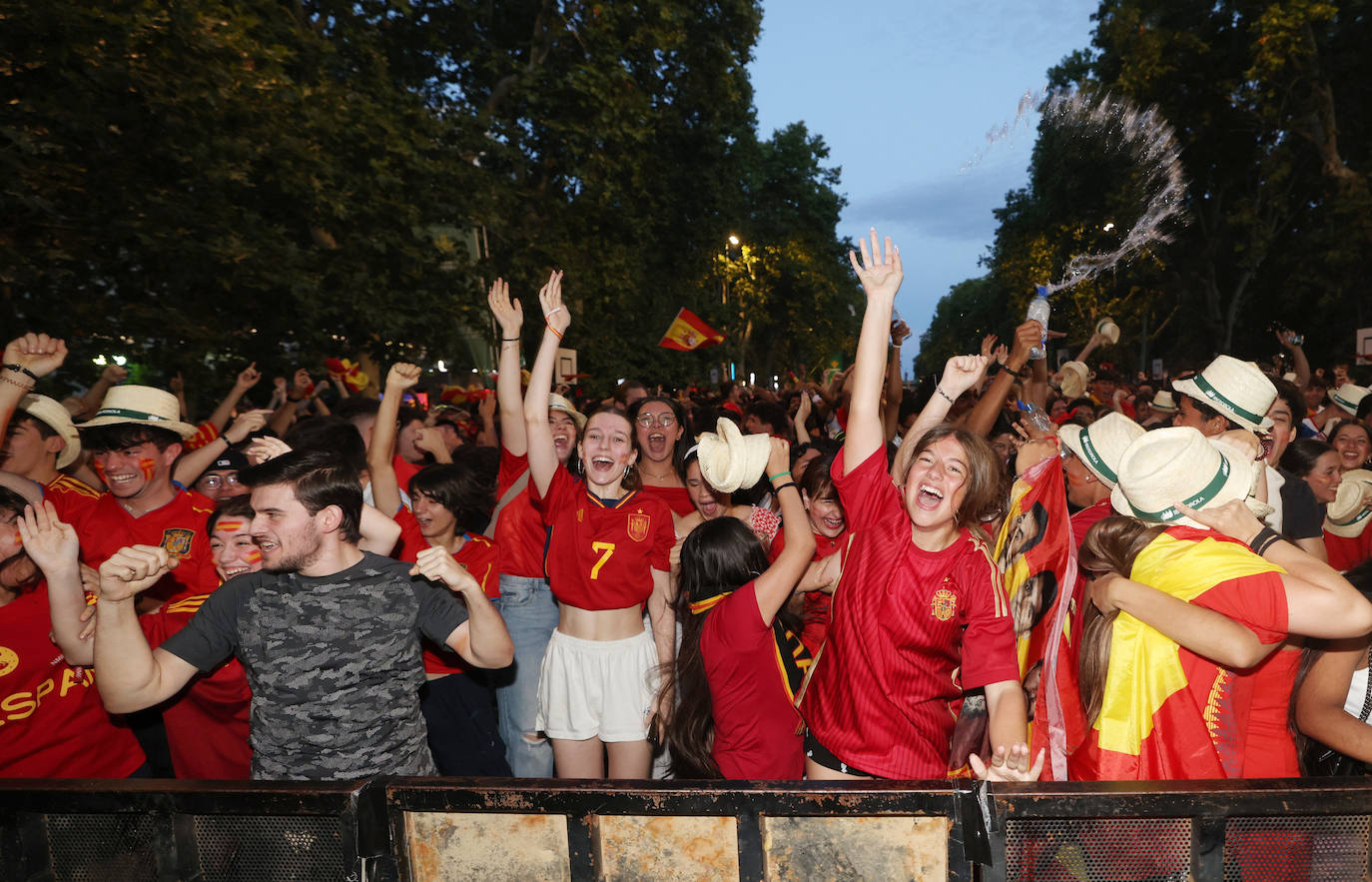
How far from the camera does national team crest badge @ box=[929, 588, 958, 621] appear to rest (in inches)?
108

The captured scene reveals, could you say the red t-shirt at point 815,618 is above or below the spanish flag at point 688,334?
below

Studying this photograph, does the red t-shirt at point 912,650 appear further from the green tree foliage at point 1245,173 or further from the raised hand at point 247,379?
the green tree foliage at point 1245,173

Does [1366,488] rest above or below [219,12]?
below

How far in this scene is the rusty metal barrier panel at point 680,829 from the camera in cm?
181

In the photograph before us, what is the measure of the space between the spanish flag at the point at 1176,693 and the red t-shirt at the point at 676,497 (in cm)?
348

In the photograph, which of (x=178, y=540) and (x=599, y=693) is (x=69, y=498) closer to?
(x=178, y=540)

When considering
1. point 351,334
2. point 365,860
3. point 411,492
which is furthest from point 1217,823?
point 351,334

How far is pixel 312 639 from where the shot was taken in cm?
272

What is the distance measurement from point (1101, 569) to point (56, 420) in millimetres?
5471

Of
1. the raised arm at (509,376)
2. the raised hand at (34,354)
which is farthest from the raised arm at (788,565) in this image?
the raised hand at (34,354)

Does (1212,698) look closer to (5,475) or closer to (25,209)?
(5,475)

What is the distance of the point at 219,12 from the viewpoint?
7562mm

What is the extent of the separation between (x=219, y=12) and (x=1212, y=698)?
29.5ft

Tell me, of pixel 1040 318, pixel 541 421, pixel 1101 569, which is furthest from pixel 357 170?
pixel 1101 569
